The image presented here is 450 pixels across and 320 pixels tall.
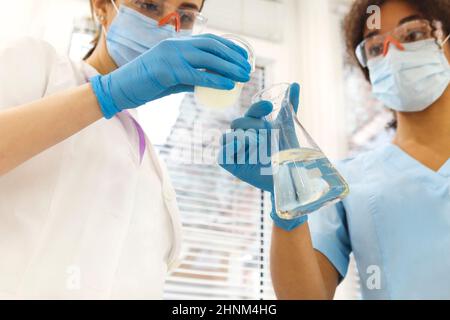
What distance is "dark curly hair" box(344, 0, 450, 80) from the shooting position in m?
1.34

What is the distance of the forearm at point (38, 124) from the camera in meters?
0.68

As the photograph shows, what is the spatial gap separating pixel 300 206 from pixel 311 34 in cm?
157

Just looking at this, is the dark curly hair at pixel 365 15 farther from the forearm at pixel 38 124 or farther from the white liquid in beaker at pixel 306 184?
the forearm at pixel 38 124

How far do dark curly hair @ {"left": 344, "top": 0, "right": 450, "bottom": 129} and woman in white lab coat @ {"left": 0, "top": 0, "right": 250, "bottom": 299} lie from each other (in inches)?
31.3

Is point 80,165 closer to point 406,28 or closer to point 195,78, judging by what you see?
point 195,78

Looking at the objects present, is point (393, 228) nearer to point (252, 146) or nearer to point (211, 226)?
point (252, 146)

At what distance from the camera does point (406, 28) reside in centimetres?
129

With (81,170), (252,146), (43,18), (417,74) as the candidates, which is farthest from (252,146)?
(43,18)

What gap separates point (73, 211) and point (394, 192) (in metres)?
0.87

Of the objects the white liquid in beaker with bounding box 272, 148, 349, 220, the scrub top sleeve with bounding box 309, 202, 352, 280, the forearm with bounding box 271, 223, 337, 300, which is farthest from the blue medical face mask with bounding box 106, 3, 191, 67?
the scrub top sleeve with bounding box 309, 202, 352, 280

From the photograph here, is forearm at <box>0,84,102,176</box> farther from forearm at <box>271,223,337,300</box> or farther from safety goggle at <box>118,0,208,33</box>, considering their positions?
forearm at <box>271,223,337,300</box>

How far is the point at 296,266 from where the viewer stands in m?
1.04

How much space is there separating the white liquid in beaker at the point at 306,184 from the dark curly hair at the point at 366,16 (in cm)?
82

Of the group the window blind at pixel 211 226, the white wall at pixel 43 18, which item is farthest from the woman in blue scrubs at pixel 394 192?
the white wall at pixel 43 18
